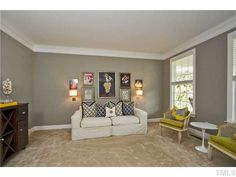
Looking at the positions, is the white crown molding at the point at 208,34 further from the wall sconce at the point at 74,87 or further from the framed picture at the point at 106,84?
the wall sconce at the point at 74,87

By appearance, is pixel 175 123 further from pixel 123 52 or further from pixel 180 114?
pixel 123 52

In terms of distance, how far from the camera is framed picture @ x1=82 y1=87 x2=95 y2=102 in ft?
13.7

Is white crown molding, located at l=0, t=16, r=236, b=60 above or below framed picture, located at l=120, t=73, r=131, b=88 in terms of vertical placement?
above

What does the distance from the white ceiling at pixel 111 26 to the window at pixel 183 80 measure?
0.56 metres

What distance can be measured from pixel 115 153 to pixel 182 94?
290 cm

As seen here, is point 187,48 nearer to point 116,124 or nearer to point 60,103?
point 116,124

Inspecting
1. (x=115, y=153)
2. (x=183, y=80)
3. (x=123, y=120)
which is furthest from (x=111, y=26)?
(x=183, y=80)

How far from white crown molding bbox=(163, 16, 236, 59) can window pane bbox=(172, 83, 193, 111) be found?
1.16 m

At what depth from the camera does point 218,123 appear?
111 inches

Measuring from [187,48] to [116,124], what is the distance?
3101 millimetres

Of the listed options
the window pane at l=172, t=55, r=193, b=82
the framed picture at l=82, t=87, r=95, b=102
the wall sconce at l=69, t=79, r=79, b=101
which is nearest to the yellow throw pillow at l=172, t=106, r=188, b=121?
the window pane at l=172, t=55, r=193, b=82

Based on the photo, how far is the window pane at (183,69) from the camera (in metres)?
3.68

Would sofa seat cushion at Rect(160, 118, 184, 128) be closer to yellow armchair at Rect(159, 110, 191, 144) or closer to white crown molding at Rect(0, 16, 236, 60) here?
yellow armchair at Rect(159, 110, 191, 144)

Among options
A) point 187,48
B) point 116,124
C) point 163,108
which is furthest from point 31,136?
point 187,48
